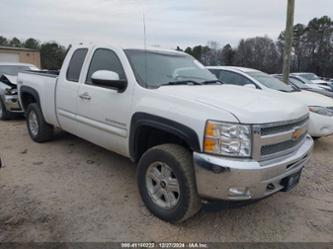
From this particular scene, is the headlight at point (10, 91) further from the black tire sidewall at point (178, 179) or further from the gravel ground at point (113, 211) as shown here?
the black tire sidewall at point (178, 179)

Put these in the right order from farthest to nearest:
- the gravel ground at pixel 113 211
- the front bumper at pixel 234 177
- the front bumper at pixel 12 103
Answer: the front bumper at pixel 12 103 → the gravel ground at pixel 113 211 → the front bumper at pixel 234 177

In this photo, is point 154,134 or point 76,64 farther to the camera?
point 76,64

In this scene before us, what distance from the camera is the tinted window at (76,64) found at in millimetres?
4980

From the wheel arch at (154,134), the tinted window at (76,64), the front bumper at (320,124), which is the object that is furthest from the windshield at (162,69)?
the front bumper at (320,124)

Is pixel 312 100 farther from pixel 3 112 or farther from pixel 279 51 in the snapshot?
pixel 279 51

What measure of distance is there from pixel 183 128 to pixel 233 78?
489cm

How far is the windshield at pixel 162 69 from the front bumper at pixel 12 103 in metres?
5.44

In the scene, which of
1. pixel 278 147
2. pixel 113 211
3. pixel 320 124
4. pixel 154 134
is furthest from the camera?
pixel 320 124

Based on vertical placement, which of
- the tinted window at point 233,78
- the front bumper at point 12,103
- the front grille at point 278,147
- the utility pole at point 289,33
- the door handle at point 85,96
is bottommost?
the front bumper at point 12,103

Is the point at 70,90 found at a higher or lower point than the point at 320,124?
higher

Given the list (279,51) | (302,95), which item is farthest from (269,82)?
(279,51)

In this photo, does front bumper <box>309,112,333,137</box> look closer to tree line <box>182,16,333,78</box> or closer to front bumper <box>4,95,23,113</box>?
front bumper <box>4,95,23,113</box>

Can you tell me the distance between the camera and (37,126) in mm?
6305

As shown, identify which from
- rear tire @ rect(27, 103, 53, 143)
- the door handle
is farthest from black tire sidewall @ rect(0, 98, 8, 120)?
the door handle
